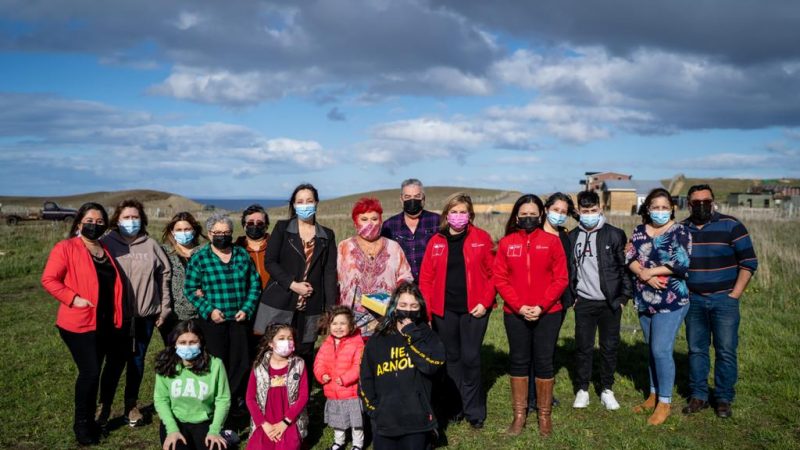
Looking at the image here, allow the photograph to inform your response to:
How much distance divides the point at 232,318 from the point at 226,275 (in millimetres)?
Answer: 404

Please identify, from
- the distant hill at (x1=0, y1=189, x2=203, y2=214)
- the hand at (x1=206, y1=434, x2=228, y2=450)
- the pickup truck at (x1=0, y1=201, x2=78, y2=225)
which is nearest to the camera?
the hand at (x1=206, y1=434, x2=228, y2=450)

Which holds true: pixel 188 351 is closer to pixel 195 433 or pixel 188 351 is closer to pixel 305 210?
pixel 195 433

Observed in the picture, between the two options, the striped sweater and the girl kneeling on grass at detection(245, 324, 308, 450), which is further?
the striped sweater

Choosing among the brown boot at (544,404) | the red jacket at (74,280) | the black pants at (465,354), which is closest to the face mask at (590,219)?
the black pants at (465,354)

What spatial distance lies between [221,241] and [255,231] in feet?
1.48

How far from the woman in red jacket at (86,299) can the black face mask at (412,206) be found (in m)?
2.73

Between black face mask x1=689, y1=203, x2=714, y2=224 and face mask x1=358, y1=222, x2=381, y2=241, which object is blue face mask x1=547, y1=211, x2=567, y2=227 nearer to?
black face mask x1=689, y1=203, x2=714, y2=224

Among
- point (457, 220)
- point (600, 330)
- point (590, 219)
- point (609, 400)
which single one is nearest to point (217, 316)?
point (457, 220)

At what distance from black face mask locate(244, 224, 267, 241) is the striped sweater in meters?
4.16

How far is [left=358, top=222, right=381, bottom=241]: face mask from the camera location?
5352mm

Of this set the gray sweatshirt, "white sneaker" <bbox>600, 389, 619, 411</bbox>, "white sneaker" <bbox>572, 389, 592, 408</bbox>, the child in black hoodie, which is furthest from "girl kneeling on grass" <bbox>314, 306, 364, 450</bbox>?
"white sneaker" <bbox>600, 389, 619, 411</bbox>

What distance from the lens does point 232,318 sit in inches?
Answer: 215

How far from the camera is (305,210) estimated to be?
18.1ft

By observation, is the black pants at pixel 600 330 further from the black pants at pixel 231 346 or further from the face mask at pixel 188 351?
the face mask at pixel 188 351
